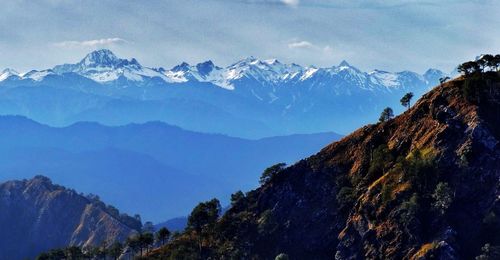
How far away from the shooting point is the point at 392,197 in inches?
5502

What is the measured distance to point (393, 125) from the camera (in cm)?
16475

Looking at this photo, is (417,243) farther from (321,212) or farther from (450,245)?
(321,212)

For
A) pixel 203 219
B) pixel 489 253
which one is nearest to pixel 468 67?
pixel 489 253

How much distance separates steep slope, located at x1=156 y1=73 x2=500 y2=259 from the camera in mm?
129500

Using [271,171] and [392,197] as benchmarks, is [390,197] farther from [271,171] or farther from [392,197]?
[271,171]

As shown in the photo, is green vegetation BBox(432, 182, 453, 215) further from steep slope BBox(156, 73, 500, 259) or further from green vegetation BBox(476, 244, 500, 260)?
green vegetation BBox(476, 244, 500, 260)

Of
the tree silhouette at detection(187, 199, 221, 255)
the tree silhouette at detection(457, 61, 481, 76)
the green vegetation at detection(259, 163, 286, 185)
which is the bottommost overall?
the tree silhouette at detection(187, 199, 221, 255)

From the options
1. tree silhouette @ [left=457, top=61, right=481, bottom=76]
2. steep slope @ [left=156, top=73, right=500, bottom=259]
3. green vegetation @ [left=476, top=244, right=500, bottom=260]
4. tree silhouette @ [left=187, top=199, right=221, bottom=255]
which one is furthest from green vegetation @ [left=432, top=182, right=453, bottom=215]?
tree silhouette @ [left=187, top=199, right=221, bottom=255]

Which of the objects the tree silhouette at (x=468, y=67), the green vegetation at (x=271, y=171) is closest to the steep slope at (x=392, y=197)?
the green vegetation at (x=271, y=171)

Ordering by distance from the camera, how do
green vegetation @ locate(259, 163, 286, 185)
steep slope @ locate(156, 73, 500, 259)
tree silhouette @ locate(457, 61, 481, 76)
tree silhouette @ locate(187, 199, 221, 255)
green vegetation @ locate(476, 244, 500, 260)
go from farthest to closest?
green vegetation @ locate(259, 163, 286, 185), tree silhouette @ locate(187, 199, 221, 255), tree silhouette @ locate(457, 61, 481, 76), steep slope @ locate(156, 73, 500, 259), green vegetation @ locate(476, 244, 500, 260)

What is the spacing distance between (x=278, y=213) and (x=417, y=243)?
48.0 metres

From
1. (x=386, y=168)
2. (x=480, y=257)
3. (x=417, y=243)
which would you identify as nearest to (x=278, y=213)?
(x=386, y=168)

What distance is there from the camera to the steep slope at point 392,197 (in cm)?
12950

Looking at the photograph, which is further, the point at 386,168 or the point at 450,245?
the point at 386,168
